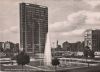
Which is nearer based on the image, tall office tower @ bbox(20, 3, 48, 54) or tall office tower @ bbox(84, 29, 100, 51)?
tall office tower @ bbox(20, 3, 48, 54)

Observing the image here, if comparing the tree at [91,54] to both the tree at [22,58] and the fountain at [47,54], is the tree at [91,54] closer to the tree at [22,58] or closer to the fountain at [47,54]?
the fountain at [47,54]

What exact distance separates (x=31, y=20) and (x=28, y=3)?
113 centimetres

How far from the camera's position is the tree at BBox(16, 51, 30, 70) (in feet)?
44.1

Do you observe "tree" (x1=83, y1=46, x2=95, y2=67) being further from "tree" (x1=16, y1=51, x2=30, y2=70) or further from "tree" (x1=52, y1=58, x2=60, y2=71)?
"tree" (x1=16, y1=51, x2=30, y2=70)

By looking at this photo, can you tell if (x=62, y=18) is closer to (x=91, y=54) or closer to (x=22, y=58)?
(x=22, y=58)

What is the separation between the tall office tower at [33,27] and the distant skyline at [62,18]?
34 cm

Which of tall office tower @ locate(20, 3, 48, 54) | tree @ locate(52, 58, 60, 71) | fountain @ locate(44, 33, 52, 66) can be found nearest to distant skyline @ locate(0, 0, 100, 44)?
tall office tower @ locate(20, 3, 48, 54)

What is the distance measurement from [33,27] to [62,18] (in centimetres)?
168

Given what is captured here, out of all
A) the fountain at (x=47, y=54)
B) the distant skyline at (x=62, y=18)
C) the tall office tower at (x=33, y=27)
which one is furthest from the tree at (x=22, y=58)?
the fountain at (x=47, y=54)

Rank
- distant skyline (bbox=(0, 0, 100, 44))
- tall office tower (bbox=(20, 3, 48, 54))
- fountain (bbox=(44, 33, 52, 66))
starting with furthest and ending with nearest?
1. fountain (bbox=(44, 33, 52, 66))
2. tall office tower (bbox=(20, 3, 48, 54))
3. distant skyline (bbox=(0, 0, 100, 44))

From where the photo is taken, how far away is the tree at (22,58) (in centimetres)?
1345

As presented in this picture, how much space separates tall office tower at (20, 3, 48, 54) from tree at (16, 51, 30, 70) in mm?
524

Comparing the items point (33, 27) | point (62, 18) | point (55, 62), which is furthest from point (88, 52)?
point (33, 27)

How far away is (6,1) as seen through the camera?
13.0 metres
